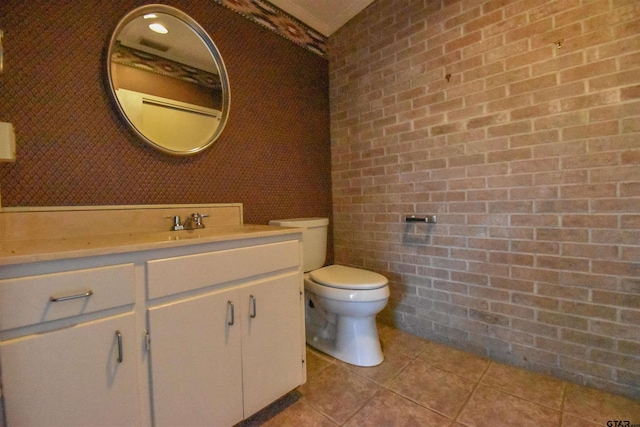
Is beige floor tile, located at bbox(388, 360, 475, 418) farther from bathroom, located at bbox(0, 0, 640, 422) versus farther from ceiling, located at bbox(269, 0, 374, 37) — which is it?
ceiling, located at bbox(269, 0, 374, 37)

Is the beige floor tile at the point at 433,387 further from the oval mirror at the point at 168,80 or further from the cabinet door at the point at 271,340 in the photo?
the oval mirror at the point at 168,80

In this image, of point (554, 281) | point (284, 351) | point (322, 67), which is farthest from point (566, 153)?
point (322, 67)

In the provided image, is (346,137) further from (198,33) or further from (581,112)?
(581,112)

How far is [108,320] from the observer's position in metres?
0.80

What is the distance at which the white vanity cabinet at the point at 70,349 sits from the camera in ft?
2.23

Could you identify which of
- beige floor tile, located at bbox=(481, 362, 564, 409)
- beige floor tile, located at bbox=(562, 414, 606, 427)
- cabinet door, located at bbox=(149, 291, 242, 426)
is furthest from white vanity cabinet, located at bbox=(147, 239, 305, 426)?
beige floor tile, located at bbox=(562, 414, 606, 427)

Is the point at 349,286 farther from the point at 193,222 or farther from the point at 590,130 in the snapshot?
the point at 590,130

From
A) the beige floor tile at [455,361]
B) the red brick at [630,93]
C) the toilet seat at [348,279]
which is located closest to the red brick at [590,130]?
the red brick at [630,93]

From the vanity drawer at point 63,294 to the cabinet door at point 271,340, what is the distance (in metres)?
0.41

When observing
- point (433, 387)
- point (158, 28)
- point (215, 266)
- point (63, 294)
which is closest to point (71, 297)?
point (63, 294)

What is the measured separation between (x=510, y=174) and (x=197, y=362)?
1703mm

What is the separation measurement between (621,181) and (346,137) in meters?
1.58

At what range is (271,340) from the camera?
116cm

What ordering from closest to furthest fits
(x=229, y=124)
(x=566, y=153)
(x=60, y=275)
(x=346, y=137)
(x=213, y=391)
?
(x=60, y=275) → (x=213, y=391) → (x=566, y=153) → (x=229, y=124) → (x=346, y=137)
